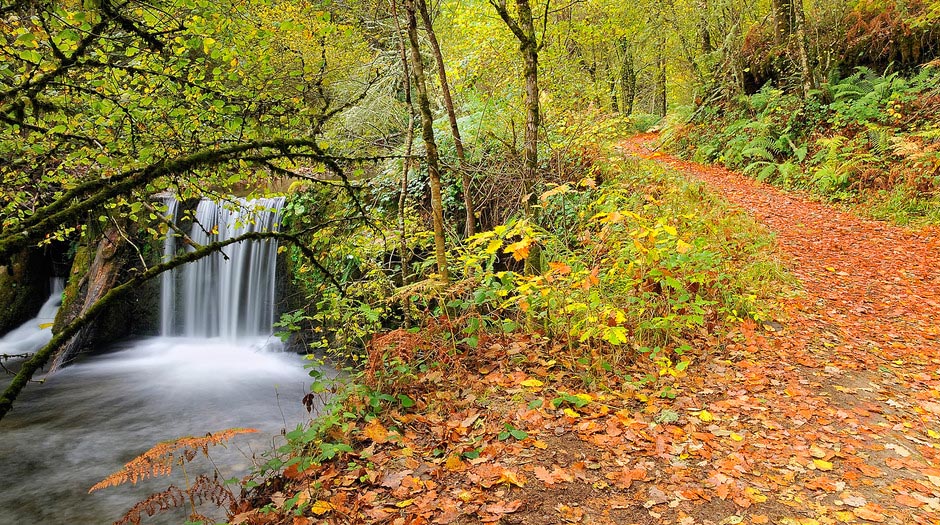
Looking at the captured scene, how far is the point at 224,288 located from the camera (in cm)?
1162

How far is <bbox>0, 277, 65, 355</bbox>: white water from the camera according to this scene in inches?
447

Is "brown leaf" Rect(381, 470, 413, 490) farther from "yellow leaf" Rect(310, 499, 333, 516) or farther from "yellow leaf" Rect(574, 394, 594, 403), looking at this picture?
"yellow leaf" Rect(574, 394, 594, 403)

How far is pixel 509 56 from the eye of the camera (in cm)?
806

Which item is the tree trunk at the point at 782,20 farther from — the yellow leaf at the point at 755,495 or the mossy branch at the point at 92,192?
the mossy branch at the point at 92,192

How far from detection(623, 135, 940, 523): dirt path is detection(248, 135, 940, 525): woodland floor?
0.02m

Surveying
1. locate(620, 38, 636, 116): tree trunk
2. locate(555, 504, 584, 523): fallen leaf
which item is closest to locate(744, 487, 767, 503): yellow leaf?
locate(555, 504, 584, 523): fallen leaf

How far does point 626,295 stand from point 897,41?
11.0m

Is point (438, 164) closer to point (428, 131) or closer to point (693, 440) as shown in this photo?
point (428, 131)

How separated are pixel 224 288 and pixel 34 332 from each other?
4.69 metres

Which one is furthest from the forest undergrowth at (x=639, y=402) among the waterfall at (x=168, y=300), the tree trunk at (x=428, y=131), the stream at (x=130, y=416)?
the waterfall at (x=168, y=300)

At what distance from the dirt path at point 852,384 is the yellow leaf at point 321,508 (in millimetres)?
2819

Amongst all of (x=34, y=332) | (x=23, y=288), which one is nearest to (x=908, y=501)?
(x=34, y=332)

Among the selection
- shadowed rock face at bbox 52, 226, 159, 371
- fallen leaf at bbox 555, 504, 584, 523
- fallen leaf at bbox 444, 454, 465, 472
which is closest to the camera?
fallen leaf at bbox 555, 504, 584, 523

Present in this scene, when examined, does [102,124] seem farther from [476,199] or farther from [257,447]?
[476,199]
